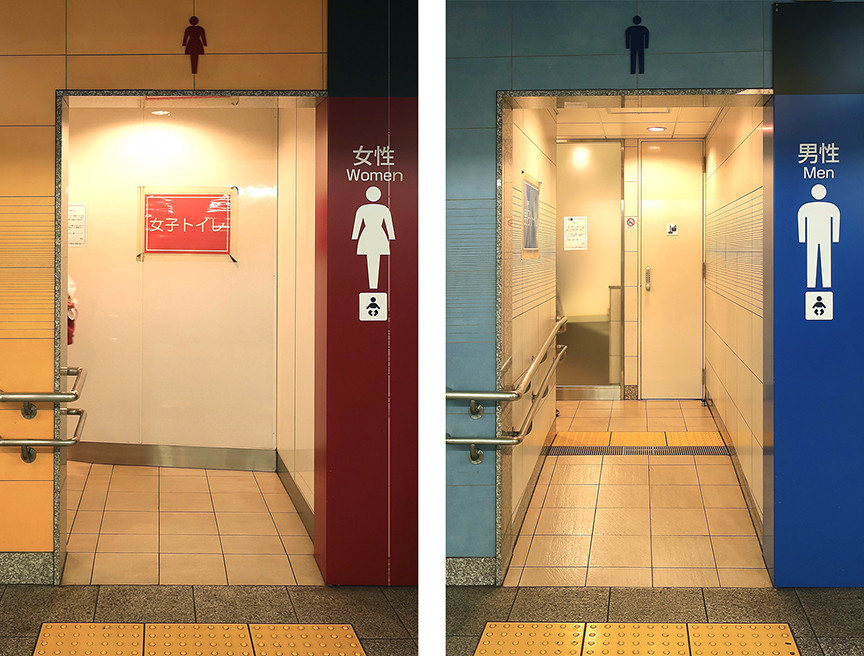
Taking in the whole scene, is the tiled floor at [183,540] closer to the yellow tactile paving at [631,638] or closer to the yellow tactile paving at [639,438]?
the yellow tactile paving at [631,638]

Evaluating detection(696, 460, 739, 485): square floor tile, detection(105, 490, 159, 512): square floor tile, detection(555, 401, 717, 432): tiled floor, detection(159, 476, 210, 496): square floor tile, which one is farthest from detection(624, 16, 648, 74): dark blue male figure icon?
detection(555, 401, 717, 432): tiled floor

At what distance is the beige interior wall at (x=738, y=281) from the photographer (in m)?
2.18

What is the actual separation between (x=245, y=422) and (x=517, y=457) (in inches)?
92.1

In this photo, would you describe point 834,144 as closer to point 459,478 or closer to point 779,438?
point 779,438

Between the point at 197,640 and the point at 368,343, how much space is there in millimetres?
613

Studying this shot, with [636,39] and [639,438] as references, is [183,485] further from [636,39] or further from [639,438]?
[639,438]

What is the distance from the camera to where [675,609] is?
1.54 meters

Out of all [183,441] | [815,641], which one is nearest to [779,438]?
[815,641]

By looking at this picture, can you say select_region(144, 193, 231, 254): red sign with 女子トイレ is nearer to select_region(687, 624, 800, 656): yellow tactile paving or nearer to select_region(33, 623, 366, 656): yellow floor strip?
select_region(33, 623, 366, 656): yellow floor strip

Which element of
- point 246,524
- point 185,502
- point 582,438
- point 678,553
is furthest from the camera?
point 582,438

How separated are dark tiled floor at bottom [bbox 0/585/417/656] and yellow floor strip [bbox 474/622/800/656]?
182 mm

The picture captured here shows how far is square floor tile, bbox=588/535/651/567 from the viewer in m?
1.72

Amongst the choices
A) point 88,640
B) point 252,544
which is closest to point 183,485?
point 252,544

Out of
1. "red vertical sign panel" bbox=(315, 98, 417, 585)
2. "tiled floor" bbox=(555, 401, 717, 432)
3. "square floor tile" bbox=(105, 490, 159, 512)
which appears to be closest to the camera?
"red vertical sign panel" bbox=(315, 98, 417, 585)
